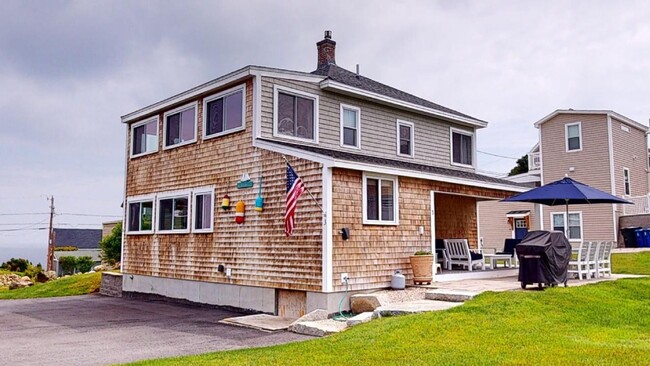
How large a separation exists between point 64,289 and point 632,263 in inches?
776

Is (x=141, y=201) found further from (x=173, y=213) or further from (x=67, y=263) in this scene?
(x=67, y=263)

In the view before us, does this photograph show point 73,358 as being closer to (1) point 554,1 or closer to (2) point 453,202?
(2) point 453,202

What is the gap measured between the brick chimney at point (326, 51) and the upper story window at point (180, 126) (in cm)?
465

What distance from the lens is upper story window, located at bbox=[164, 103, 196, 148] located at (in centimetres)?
1514

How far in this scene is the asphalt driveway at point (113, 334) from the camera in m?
7.87

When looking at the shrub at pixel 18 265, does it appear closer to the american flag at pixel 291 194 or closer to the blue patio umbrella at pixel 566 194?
the american flag at pixel 291 194

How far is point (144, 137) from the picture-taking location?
17328 mm

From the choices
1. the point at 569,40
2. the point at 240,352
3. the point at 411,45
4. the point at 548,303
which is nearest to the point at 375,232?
the point at 548,303

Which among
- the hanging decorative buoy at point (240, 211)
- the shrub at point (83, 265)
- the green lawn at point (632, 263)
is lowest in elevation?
the shrub at point (83, 265)

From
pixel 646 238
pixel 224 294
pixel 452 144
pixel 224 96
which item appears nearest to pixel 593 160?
pixel 646 238

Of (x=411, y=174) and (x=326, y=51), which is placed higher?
(x=326, y=51)

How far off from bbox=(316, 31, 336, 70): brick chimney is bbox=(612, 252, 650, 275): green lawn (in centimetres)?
1102

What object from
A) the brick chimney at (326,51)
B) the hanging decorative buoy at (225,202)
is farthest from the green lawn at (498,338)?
the brick chimney at (326,51)

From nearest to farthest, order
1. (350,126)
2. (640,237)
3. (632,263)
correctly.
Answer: (350,126) < (632,263) < (640,237)
